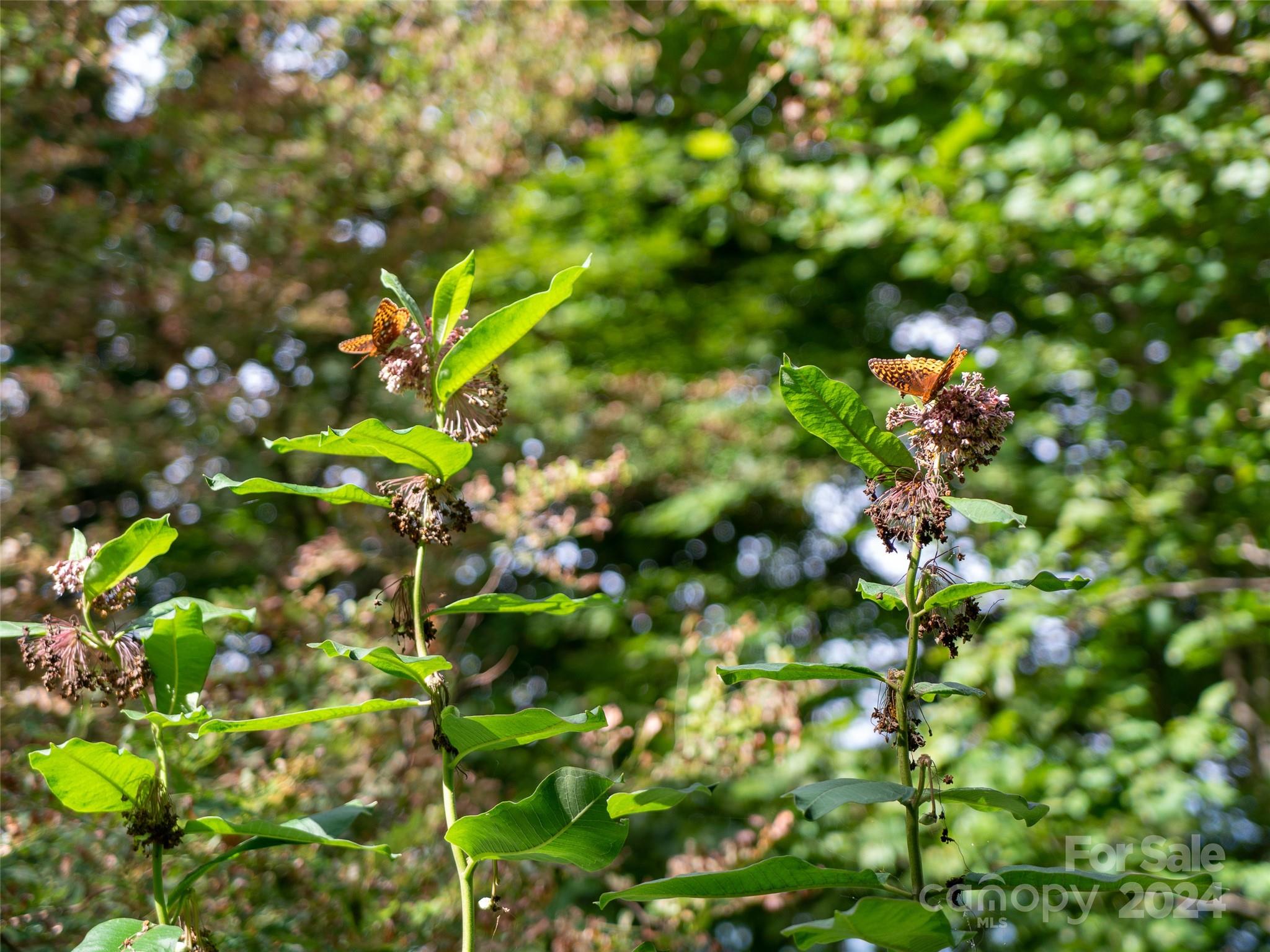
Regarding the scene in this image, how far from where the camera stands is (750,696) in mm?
3240

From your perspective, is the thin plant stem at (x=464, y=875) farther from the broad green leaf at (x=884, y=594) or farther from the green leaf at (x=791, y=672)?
the broad green leaf at (x=884, y=594)

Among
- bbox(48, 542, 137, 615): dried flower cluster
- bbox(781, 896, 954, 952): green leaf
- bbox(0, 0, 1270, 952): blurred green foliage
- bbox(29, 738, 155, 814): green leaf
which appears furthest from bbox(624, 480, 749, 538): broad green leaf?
bbox(781, 896, 954, 952): green leaf

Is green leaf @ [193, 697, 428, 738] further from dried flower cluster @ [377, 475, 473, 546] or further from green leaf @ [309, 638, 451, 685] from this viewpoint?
dried flower cluster @ [377, 475, 473, 546]

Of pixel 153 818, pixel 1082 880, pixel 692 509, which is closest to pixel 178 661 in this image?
pixel 153 818

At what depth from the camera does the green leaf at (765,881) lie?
937mm

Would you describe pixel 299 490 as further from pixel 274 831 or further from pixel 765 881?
pixel 765 881

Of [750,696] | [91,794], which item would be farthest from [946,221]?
[91,794]

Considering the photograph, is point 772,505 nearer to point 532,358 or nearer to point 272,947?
point 532,358

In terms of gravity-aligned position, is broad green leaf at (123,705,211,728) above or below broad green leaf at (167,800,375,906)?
above

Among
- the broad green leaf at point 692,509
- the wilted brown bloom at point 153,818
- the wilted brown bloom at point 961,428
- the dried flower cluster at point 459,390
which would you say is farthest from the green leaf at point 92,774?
the broad green leaf at point 692,509

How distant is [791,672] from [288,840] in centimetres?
57

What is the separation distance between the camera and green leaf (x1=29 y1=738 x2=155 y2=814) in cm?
100

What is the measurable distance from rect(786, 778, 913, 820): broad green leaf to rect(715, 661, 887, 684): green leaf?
0.10 metres

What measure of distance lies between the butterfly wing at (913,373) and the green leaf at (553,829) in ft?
1.67
